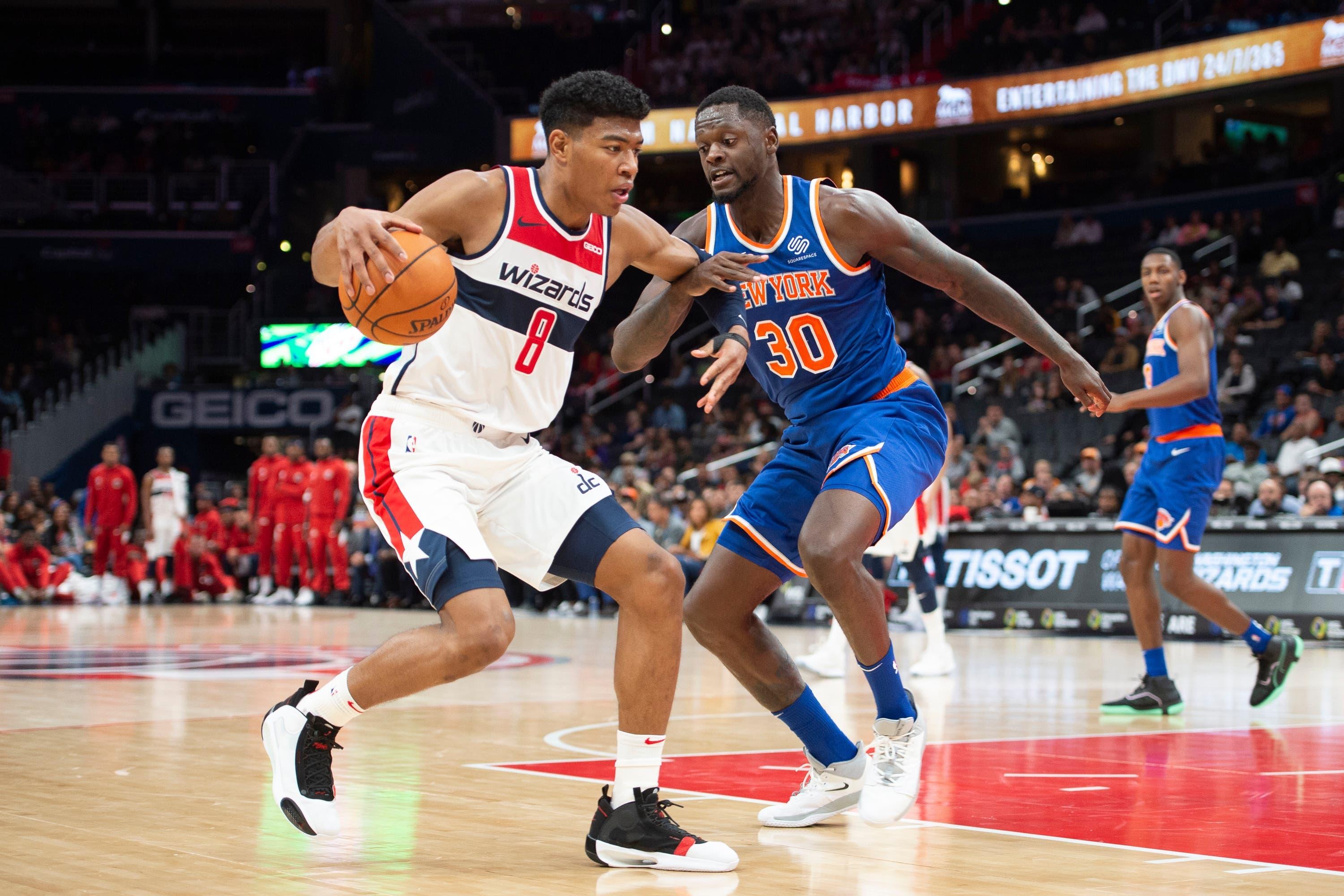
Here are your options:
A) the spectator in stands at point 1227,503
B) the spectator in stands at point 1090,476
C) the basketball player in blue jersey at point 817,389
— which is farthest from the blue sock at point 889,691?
the spectator in stands at point 1090,476

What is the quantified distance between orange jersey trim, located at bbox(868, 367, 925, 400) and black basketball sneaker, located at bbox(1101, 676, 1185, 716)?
128 inches

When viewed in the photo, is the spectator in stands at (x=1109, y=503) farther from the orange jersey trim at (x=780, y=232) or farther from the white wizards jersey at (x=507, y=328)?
the white wizards jersey at (x=507, y=328)

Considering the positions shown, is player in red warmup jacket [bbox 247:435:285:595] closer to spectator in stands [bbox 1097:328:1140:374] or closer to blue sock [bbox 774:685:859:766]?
spectator in stands [bbox 1097:328:1140:374]

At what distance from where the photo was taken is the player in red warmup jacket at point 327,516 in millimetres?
19734

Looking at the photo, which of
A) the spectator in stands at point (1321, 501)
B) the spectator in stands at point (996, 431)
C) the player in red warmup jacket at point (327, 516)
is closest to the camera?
the spectator in stands at point (1321, 501)

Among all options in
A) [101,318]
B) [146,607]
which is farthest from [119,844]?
[101,318]

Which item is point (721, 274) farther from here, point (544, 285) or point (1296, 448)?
point (1296, 448)

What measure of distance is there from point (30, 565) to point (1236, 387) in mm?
14974

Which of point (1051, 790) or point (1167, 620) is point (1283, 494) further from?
point (1051, 790)

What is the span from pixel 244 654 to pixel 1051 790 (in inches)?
303

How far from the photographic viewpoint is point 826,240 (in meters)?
5.07

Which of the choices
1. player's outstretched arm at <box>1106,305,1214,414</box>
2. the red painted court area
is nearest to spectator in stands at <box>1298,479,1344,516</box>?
player's outstretched arm at <box>1106,305,1214,414</box>

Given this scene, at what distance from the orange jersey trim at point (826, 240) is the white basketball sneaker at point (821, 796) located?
1610mm

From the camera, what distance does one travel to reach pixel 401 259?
375 cm
